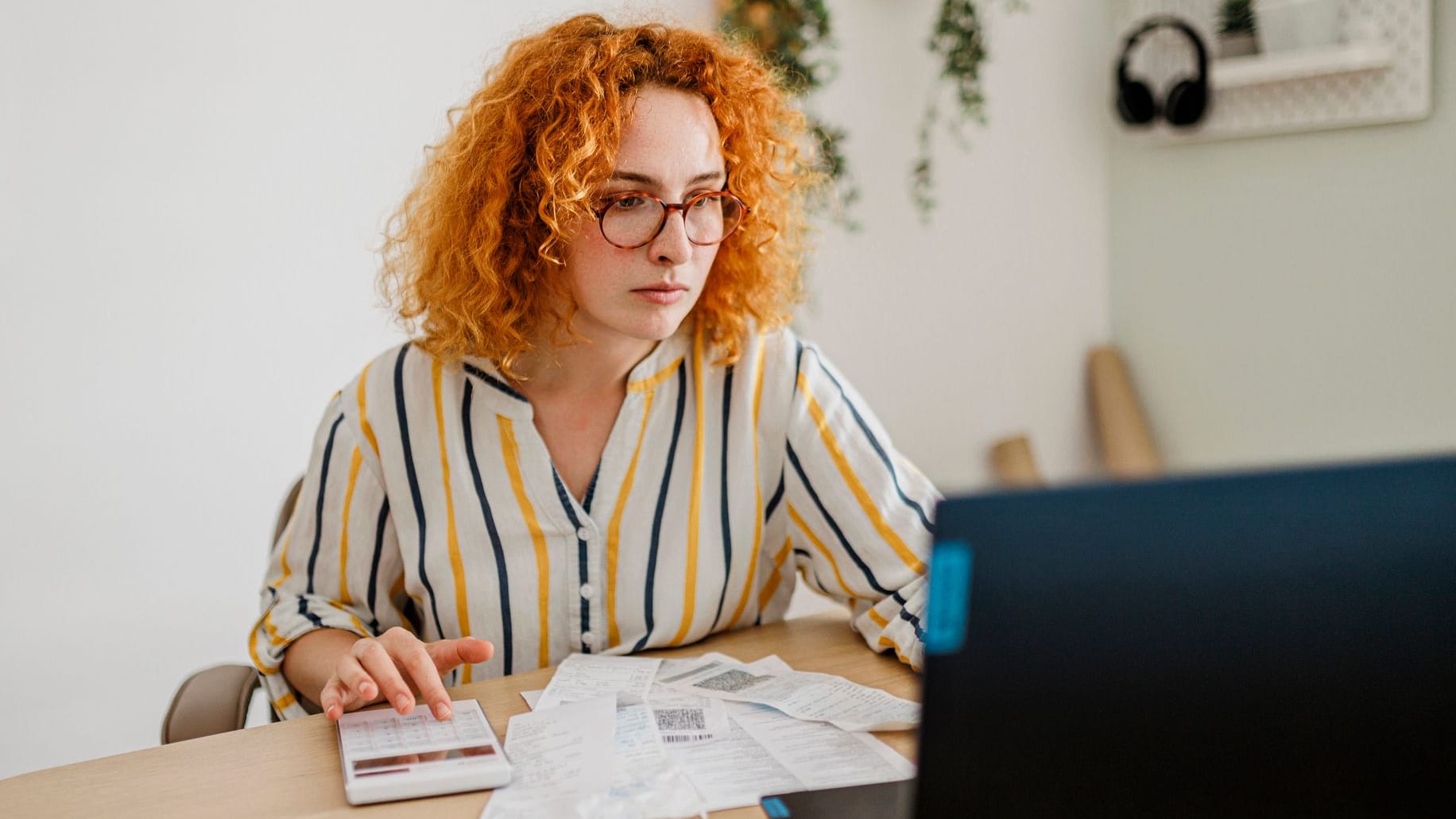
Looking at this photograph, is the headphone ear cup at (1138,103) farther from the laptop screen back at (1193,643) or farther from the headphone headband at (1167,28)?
the laptop screen back at (1193,643)

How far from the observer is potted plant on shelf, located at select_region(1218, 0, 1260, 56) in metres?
2.53

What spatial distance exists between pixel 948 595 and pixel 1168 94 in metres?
2.44

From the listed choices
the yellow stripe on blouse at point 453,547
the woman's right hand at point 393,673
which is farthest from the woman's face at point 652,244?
the woman's right hand at point 393,673

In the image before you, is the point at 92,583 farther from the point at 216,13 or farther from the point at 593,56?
the point at 593,56

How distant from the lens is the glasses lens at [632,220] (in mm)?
1342

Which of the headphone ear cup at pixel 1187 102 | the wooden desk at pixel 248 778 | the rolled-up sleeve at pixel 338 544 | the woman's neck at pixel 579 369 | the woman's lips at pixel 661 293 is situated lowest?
the wooden desk at pixel 248 778

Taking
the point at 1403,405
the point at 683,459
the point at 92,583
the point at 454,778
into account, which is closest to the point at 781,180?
the point at 683,459

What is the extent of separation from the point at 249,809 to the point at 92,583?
1156mm

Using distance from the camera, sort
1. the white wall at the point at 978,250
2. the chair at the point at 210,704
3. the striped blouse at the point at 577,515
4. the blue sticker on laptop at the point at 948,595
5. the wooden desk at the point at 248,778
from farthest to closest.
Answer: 1. the white wall at the point at 978,250
2. the striped blouse at the point at 577,515
3. the chair at the point at 210,704
4. the wooden desk at the point at 248,778
5. the blue sticker on laptop at the point at 948,595

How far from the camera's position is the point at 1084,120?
297 centimetres

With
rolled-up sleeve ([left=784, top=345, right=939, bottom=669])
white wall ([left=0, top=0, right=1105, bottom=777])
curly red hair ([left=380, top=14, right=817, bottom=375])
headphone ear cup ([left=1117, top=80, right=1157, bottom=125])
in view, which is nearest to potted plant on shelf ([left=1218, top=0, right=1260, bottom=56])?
headphone ear cup ([left=1117, top=80, right=1157, bottom=125])

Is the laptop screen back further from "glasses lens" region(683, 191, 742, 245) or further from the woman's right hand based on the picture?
"glasses lens" region(683, 191, 742, 245)

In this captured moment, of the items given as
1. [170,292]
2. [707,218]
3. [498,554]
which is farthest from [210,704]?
[170,292]

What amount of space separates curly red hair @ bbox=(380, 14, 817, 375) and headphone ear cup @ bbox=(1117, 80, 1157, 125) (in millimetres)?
1506
